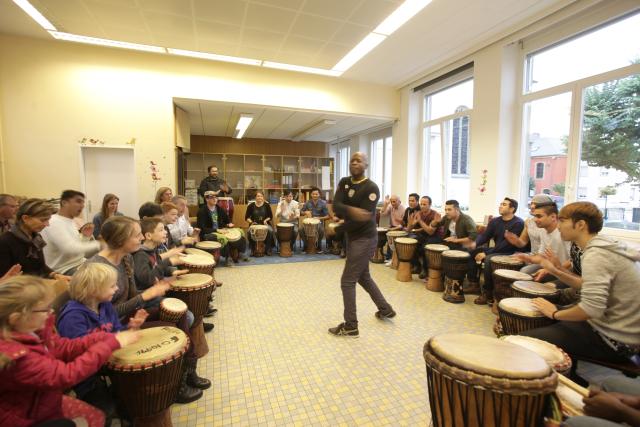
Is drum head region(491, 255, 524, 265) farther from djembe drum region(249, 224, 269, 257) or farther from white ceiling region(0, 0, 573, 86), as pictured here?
djembe drum region(249, 224, 269, 257)

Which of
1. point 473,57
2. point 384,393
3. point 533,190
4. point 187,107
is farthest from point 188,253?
point 473,57

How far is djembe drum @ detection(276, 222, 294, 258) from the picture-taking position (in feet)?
19.2

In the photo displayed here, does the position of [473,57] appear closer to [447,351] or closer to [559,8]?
[559,8]

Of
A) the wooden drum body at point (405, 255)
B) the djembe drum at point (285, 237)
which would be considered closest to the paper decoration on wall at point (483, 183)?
the wooden drum body at point (405, 255)

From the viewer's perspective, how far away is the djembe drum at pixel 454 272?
3570 millimetres

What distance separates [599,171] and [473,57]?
236 centimetres

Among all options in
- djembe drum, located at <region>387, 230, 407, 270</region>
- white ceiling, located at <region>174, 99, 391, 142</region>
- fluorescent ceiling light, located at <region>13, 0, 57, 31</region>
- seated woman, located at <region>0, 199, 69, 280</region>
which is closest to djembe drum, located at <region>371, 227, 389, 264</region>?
djembe drum, located at <region>387, 230, 407, 270</region>

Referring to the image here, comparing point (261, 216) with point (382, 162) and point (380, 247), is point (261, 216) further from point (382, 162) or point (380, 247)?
point (382, 162)

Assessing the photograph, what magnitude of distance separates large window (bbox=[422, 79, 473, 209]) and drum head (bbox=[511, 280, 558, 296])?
8.76 ft

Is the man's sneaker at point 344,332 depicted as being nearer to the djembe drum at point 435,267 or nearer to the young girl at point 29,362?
the djembe drum at point 435,267

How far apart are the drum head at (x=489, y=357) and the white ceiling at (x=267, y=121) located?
5.01 metres

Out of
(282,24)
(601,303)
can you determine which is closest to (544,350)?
(601,303)

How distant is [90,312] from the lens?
4.49 ft

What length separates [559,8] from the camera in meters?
3.42
